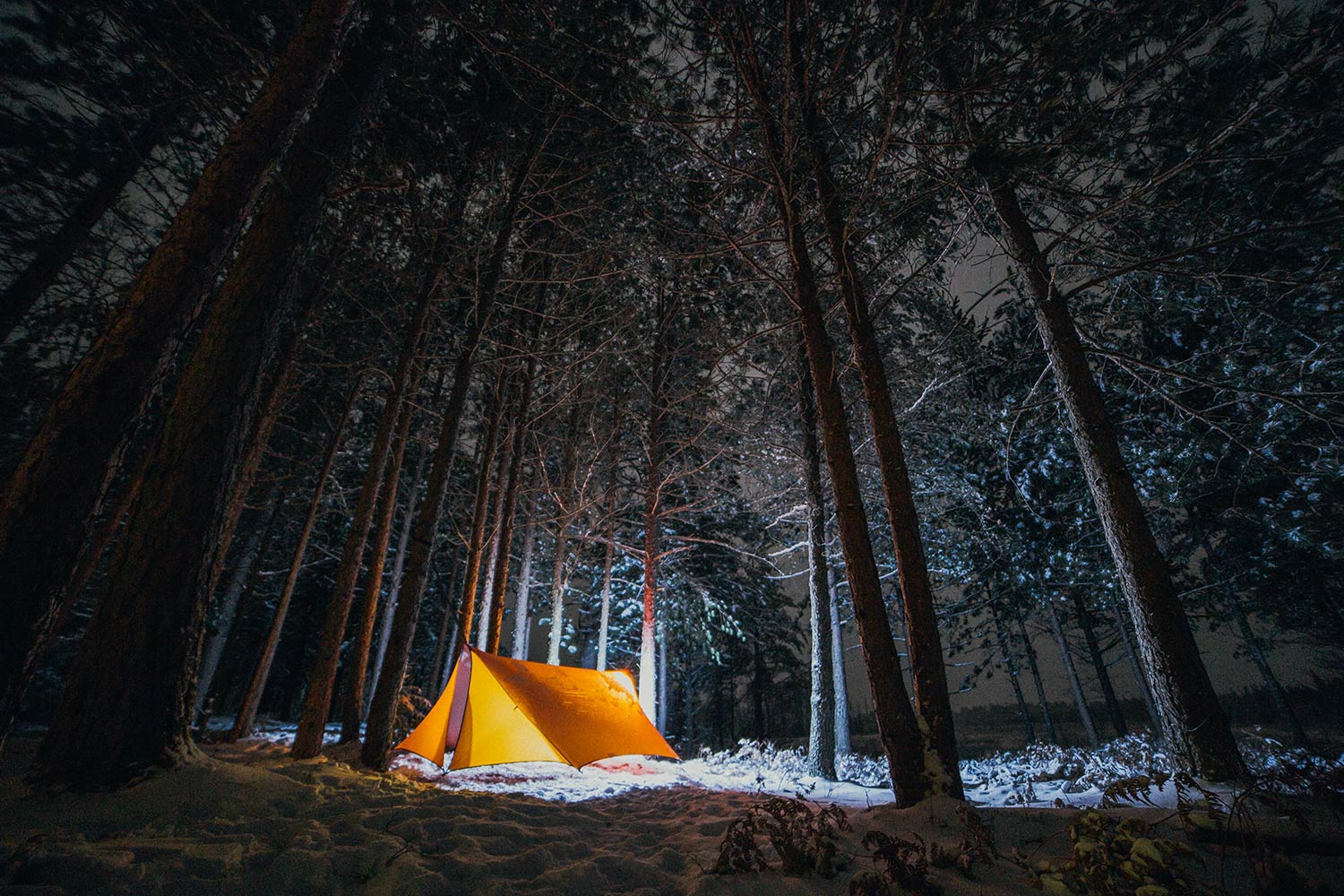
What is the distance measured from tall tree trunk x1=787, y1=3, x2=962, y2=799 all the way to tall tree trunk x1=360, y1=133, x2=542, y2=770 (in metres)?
4.07

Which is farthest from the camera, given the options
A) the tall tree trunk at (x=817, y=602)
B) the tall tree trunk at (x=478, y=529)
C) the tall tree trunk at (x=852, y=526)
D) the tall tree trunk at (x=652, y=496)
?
the tall tree trunk at (x=652, y=496)

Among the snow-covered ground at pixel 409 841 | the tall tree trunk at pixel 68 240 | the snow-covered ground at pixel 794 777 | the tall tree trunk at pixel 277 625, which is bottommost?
the snow-covered ground at pixel 794 777

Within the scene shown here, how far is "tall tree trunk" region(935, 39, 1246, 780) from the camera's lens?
400cm

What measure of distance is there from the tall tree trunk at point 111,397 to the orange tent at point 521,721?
3565 millimetres

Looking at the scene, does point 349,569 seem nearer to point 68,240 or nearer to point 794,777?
point 68,240

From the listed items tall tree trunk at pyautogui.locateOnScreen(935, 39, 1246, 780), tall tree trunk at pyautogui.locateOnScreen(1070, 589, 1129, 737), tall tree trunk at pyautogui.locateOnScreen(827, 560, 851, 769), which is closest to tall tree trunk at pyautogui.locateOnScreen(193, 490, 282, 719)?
tall tree trunk at pyautogui.locateOnScreen(827, 560, 851, 769)

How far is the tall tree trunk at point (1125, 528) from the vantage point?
13.1ft

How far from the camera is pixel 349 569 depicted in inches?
244

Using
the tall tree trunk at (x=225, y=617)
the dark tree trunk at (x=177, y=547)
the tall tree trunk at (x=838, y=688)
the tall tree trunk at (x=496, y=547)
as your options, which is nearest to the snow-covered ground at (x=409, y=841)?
the dark tree trunk at (x=177, y=547)

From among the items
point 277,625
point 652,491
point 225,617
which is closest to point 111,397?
point 277,625

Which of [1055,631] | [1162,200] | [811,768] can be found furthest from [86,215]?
[1055,631]

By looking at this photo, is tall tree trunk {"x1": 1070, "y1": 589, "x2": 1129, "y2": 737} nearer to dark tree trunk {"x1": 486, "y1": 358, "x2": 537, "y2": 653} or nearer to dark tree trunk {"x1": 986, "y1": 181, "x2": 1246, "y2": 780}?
dark tree trunk {"x1": 986, "y1": 181, "x2": 1246, "y2": 780}

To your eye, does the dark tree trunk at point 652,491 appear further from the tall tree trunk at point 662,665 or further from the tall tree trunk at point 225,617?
the tall tree trunk at point 225,617

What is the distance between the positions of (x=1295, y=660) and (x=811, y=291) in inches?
1111
